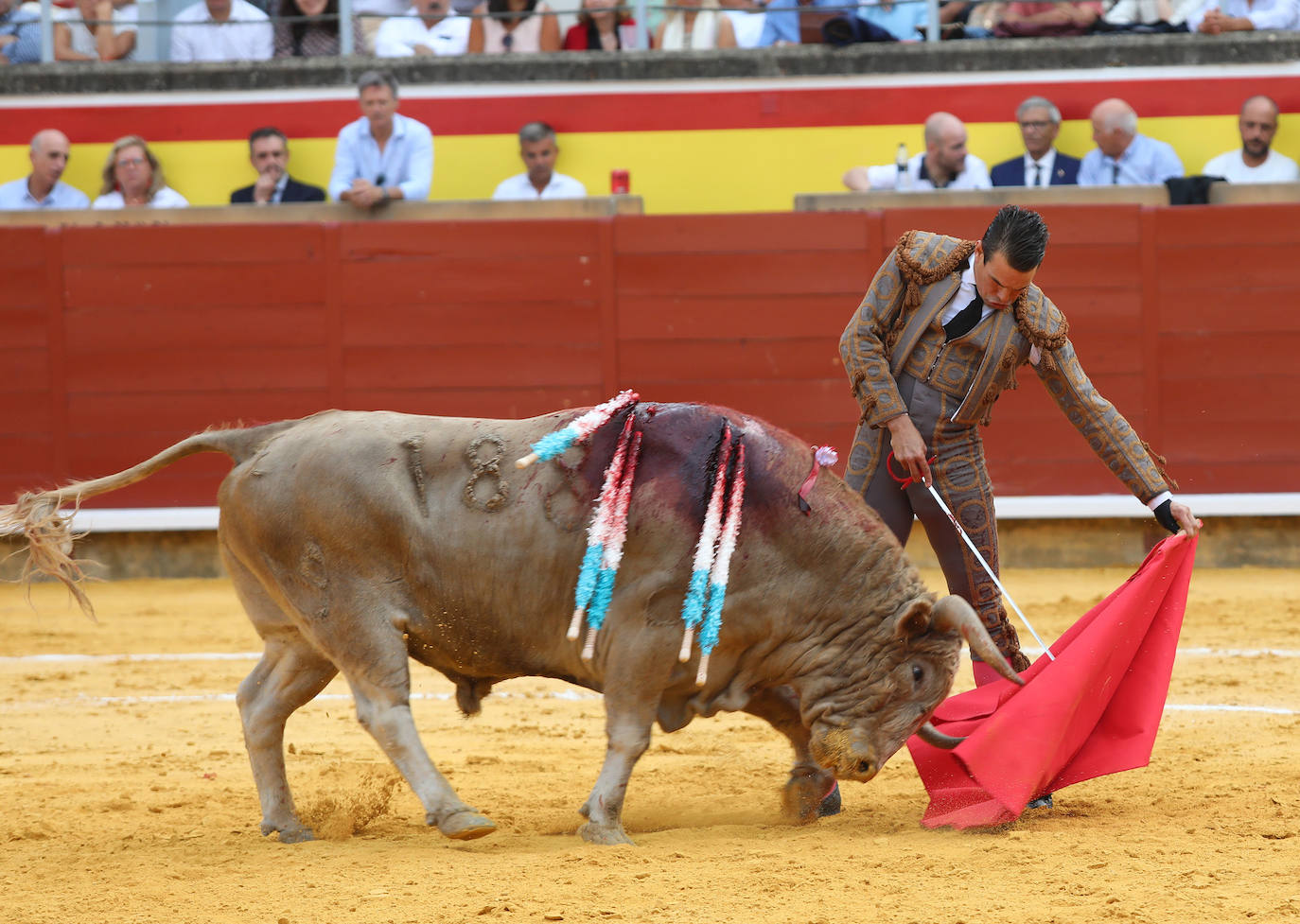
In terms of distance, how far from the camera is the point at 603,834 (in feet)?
11.3

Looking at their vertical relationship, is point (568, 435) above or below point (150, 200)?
below

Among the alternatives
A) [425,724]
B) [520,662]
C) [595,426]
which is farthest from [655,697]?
[425,724]

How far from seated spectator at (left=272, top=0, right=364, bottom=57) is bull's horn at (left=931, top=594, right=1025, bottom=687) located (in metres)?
6.57

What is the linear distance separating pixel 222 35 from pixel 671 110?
266cm

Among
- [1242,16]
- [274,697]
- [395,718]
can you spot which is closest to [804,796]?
[395,718]

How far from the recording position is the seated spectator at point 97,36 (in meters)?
9.20

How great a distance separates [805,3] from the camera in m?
8.80

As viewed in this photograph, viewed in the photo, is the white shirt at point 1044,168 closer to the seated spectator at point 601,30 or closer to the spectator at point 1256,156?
the spectator at point 1256,156

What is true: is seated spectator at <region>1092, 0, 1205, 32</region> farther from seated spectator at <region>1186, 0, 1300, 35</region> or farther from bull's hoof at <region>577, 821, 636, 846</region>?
bull's hoof at <region>577, 821, 636, 846</region>

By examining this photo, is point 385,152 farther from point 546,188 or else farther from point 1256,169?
point 1256,169

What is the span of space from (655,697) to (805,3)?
20.3 feet

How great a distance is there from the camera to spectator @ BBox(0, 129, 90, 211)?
8.49 meters

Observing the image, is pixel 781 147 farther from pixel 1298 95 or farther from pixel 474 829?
pixel 474 829

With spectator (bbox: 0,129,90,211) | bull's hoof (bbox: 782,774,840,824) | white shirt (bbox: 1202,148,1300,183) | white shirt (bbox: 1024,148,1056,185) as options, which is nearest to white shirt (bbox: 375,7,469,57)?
spectator (bbox: 0,129,90,211)
